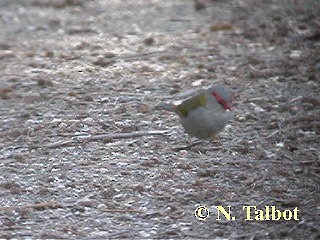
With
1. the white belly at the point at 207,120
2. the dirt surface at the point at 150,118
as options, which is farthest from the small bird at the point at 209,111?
the dirt surface at the point at 150,118

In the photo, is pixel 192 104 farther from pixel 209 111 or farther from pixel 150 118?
pixel 150 118

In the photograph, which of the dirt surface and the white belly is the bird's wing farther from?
the dirt surface

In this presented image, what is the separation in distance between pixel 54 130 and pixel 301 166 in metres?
1.83

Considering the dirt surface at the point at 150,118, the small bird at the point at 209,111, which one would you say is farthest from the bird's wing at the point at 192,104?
the dirt surface at the point at 150,118

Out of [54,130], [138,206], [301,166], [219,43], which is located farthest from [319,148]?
[219,43]

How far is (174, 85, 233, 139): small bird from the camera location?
5137 mm

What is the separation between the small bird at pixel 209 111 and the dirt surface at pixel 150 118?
0.68 feet

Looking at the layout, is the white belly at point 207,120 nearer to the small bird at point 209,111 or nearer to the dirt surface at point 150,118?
the small bird at point 209,111

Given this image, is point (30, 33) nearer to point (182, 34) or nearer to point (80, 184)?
point (182, 34)

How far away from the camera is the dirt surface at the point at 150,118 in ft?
14.7

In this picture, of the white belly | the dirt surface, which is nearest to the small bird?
the white belly

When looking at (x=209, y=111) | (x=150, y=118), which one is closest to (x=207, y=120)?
(x=209, y=111)

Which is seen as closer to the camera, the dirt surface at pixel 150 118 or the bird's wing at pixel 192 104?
the dirt surface at pixel 150 118

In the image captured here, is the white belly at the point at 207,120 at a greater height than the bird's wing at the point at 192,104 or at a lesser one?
lesser
